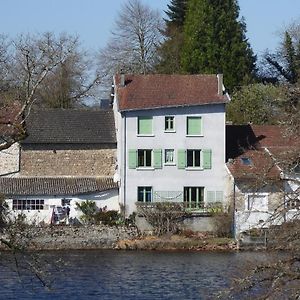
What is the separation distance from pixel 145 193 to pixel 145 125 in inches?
131

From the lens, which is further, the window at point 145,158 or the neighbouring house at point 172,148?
the window at point 145,158

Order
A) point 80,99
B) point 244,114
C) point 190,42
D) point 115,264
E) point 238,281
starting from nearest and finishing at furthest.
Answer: point 238,281
point 115,264
point 244,114
point 190,42
point 80,99

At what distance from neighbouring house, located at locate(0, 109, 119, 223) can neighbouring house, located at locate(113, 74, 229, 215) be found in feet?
5.07

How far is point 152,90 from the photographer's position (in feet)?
159

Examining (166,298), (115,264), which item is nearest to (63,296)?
(166,298)

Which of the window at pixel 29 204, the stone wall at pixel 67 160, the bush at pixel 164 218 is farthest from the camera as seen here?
the stone wall at pixel 67 160

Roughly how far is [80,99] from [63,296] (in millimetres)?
37533

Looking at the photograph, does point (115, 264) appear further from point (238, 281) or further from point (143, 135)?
point (238, 281)

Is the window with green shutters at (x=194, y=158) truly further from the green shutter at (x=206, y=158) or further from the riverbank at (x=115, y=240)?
the riverbank at (x=115, y=240)

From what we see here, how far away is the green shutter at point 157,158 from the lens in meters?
47.4

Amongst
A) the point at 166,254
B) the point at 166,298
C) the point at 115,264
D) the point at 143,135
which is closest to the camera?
the point at 166,298

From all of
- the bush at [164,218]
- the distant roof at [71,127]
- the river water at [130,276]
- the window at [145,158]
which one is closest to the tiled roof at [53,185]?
the window at [145,158]

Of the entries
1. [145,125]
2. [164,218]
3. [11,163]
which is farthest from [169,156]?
[11,163]

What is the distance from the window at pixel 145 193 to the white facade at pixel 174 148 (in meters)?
0.18
